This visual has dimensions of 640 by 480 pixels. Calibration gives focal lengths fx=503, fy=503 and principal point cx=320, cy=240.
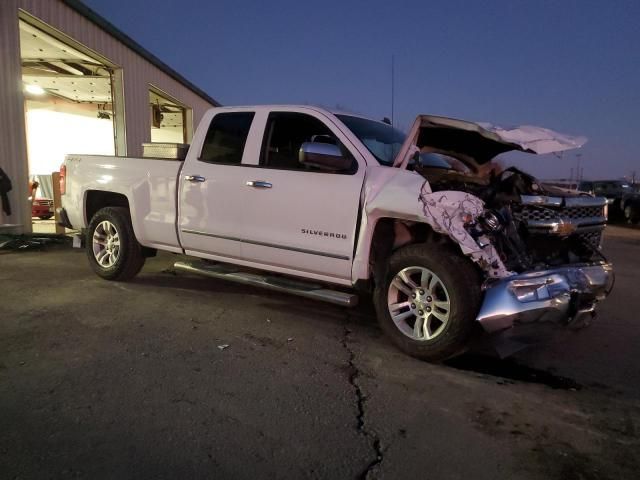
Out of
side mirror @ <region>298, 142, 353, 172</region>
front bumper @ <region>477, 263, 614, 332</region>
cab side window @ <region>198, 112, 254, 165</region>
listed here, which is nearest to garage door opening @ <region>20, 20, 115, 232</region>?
cab side window @ <region>198, 112, 254, 165</region>

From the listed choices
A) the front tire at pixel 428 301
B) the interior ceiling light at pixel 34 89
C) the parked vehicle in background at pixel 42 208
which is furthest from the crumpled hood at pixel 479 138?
the interior ceiling light at pixel 34 89

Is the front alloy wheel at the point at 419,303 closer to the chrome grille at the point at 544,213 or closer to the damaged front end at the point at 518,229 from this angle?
the damaged front end at the point at 518,229

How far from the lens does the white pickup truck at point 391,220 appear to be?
12.0 ft

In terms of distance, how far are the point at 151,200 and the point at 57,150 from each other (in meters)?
15.9

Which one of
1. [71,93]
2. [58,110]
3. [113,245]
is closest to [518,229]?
[113,245]

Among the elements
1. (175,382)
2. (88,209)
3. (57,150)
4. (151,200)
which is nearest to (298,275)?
(175,382)

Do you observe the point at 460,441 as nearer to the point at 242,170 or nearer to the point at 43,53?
the point at 242,170

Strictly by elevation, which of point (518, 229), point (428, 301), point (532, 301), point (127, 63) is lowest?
point (428, 301)

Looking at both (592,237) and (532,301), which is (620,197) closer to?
(592,237)

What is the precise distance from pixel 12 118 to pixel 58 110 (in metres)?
11.9

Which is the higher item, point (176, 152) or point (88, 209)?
point (176, 152)

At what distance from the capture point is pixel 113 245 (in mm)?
6098

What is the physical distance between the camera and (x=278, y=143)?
4.95m

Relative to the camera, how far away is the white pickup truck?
3.66m
